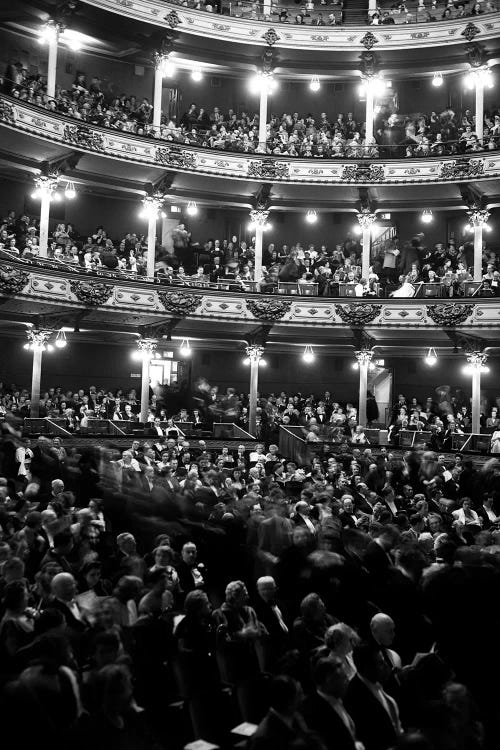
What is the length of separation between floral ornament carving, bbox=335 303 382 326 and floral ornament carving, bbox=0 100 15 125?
12.1 metres

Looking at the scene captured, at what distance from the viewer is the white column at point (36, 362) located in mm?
22278

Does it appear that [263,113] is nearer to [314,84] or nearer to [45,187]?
[314,84]

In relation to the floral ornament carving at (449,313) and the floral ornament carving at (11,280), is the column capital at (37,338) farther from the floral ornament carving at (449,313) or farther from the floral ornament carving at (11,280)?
the floral ornament carving at (449,313)

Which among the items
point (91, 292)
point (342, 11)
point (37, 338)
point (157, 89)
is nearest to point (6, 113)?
point (91, 292)

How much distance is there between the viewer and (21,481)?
13.1 metres

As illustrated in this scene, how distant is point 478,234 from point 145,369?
12723 millimetres

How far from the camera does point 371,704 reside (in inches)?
184

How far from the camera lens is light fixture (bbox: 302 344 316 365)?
28.9m

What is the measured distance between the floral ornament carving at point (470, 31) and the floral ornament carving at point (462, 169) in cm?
458

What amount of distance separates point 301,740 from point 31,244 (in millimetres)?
21804

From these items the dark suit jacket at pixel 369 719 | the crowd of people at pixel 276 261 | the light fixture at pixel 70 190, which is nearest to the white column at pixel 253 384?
the crowd of people at pixel 276 261

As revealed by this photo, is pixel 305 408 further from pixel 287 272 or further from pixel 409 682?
pixel 409 682

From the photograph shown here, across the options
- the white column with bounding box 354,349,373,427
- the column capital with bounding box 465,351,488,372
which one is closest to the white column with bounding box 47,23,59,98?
the white column with bounding box 354,349,373,427

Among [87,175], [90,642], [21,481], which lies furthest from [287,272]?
[90,642]
